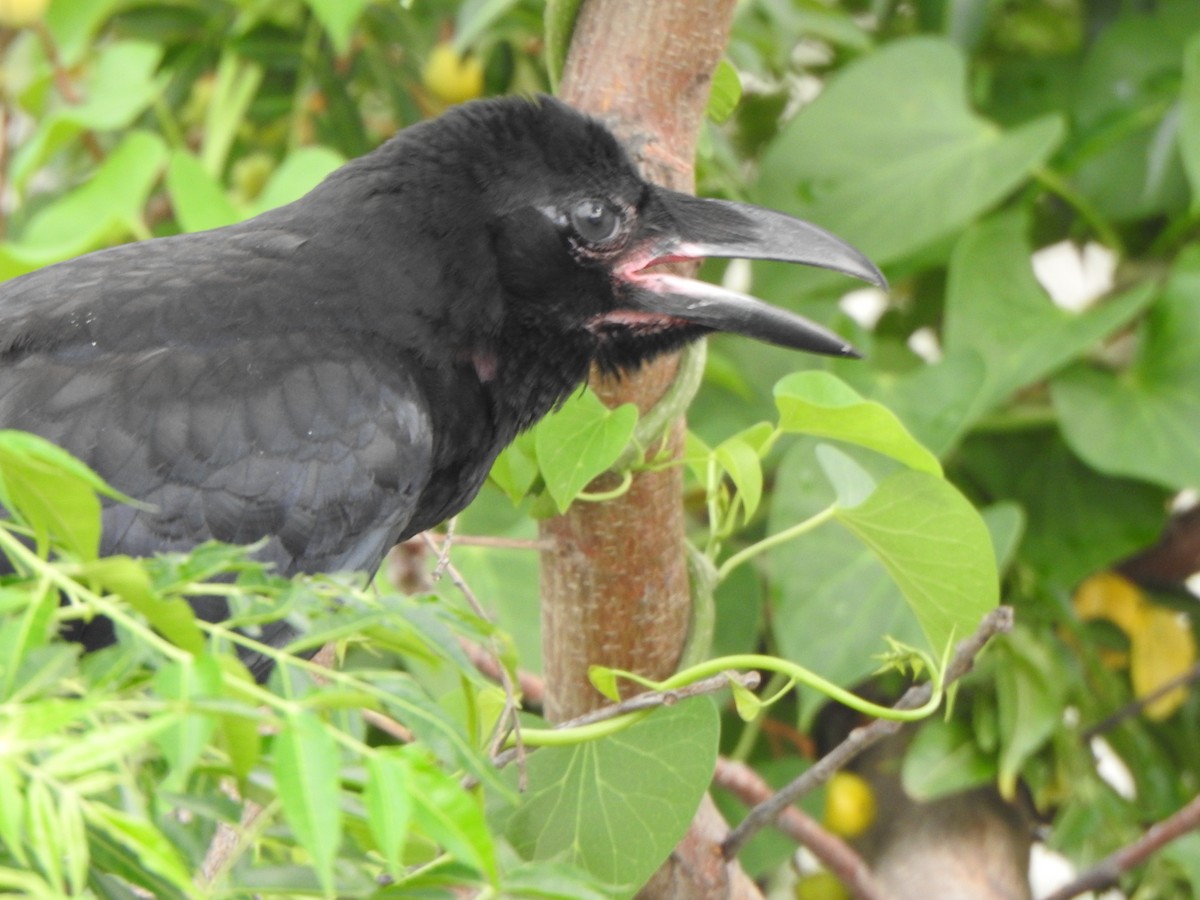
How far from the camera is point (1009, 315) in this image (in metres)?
1.73

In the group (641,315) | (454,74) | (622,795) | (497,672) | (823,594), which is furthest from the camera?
(454,74)

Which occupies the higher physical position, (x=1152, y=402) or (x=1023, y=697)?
(x=1152, y=402)

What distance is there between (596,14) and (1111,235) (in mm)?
981

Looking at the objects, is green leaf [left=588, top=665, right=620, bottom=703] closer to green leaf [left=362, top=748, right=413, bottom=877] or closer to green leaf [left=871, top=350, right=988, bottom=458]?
green leaf [left=362, top=748, right=413, bottom=877]

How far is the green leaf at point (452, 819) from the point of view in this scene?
57cm

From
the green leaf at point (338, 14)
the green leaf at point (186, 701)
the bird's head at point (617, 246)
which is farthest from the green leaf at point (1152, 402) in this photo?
the green leaf at point (186, 701)

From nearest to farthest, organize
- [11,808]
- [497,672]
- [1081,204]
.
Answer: [11,808] < [497,672] < [1081,204]

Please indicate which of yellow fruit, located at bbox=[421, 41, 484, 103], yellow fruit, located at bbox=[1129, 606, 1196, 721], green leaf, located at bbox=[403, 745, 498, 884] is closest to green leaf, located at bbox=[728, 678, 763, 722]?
green leaf, located at bbox=[403, 745, 498, 884]

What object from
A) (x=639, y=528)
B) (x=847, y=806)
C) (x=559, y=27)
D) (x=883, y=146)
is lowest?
(x=847, y=806)

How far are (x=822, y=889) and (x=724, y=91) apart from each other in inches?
39.0

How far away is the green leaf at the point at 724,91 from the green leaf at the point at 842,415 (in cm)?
34

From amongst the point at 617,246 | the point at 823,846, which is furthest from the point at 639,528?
the point at 823,846

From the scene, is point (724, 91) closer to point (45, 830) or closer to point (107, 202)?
point (107, 202)

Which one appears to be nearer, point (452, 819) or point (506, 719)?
point (452, 819)
